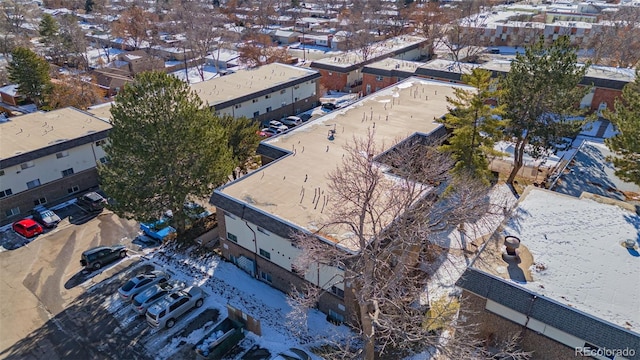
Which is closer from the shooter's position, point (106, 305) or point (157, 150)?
point (106, 305)

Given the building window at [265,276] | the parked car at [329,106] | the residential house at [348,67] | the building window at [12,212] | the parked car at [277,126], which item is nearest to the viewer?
the building window at [265,276]

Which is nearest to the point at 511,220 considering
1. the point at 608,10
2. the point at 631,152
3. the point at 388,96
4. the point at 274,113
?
the point at 631,152

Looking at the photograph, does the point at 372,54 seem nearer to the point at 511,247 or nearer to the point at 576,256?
the point at 511,247

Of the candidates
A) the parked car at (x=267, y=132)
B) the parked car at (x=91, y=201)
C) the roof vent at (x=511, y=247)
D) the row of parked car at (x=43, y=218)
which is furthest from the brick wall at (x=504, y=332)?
the parked car at (x=267, y=132)

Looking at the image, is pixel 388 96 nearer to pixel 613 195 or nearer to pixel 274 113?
pixel 274 113

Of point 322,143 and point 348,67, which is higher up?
point 348,67

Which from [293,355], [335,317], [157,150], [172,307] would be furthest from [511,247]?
[157,150]

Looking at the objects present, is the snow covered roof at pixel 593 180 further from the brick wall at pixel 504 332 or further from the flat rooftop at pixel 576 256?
the brick wall at pixel 504 332
